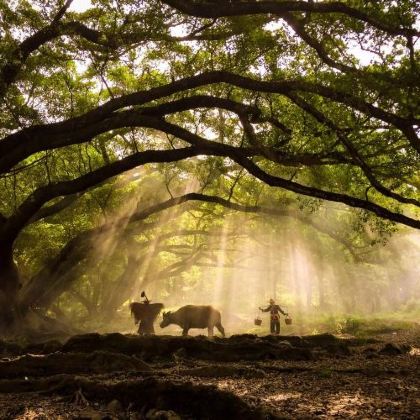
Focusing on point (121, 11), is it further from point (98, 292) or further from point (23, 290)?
point (98, 292)

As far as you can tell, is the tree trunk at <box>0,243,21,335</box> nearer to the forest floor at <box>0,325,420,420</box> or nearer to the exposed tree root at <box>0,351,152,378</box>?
the forest floor at <box>0,325,420,420</box>

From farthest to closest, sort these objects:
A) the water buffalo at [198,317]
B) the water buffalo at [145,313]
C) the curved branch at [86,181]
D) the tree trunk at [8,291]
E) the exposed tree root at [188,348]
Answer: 1. the water buffalo at [198,317]
2. the water buffalo at [145,313]
3. the tree trunk at [8,291]
4. the curved branch at [86,181]
5. the exposed tree root at [188,348]

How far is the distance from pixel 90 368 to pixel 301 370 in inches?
167

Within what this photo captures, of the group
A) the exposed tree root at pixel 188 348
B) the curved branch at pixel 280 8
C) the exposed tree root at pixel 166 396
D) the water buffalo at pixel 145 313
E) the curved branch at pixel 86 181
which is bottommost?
the exposed tree root at pixel 166 396

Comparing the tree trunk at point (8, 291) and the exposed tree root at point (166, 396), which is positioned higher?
the tree trunk at point (8, 291)

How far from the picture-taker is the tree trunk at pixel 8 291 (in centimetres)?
1612

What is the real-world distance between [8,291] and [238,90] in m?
11.9

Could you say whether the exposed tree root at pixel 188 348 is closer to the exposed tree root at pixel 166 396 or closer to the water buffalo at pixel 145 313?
the exposed tree root at pixel 166 396

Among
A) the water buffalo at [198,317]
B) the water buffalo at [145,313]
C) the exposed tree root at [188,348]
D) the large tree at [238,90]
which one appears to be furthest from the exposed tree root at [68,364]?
the water buffalo at [198,317]

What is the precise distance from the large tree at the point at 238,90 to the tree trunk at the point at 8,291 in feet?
0.19

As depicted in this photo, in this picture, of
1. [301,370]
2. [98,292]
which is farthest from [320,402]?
[98,292]

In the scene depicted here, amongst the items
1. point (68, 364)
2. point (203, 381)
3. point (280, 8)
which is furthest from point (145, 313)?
point (280, 8)

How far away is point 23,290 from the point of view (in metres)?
20.4

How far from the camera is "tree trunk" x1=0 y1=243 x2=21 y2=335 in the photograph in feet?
52.9
